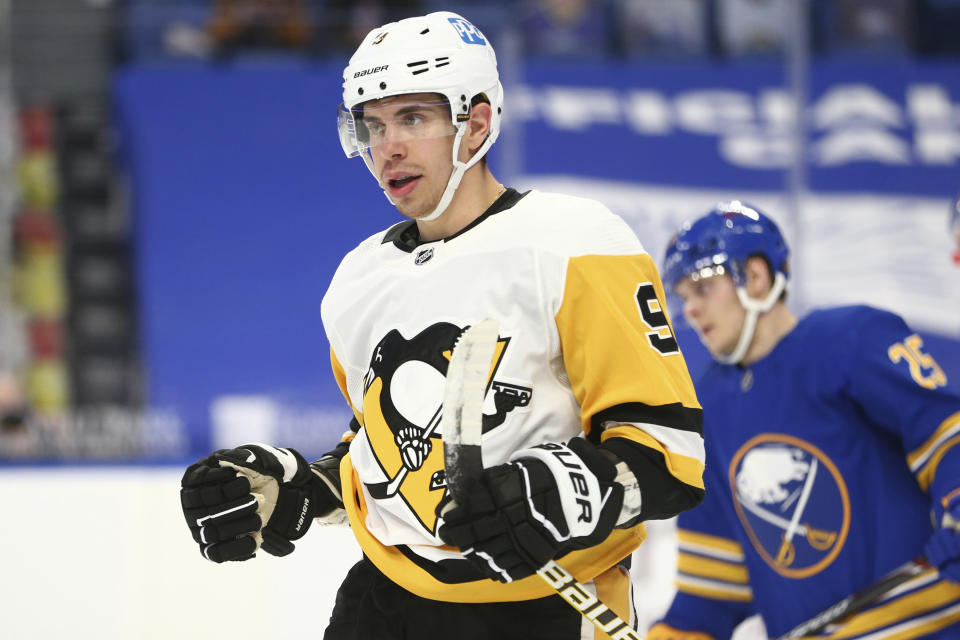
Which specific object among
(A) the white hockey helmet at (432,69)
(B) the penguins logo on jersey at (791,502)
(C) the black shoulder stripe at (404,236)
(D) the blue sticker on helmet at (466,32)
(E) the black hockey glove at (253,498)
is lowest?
(B) the penguins logo on jersey at (791,502)

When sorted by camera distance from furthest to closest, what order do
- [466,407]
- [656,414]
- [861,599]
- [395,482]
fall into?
[861,599]
[395,482]
[656,414]
[466,407]

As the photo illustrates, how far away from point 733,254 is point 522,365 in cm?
100

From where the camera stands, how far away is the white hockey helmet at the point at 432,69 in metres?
1.55

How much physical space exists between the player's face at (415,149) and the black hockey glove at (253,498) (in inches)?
16.2

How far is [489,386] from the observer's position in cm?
145

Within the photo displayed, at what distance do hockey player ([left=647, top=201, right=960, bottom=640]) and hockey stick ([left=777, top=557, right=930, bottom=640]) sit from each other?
1cm

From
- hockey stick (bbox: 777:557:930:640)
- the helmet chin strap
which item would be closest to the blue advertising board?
the helmet chin strap

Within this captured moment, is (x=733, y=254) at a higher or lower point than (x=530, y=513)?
higher

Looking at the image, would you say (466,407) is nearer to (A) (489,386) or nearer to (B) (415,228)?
(A) (489,386)

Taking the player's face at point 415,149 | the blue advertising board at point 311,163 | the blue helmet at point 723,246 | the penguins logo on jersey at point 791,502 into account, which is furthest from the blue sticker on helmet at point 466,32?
the blue advertising board at point 311,163

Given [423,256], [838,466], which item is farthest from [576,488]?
[838,466]

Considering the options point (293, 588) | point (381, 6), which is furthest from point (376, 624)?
point (381, 6)

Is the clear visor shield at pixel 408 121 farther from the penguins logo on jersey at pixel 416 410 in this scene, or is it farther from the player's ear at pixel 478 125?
the penguins logo on jersey at pixel 416 410

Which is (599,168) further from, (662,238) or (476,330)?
(476,330)
